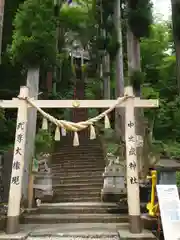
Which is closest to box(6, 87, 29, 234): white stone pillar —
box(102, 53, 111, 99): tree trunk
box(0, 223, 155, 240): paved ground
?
box(0, 223, 155, 240): paved ground

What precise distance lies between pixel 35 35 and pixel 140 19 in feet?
11.8

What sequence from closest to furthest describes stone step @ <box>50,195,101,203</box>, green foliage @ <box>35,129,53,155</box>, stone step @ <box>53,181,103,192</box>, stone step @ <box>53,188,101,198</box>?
stone step @ <box>50,195,101,203</box> → stone step @ <box>53,188,101,198</box> → stone step @ <box>53,181,103,192</box> → green foliage @ <box>35,129,53,155</box>

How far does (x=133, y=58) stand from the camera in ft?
28.6

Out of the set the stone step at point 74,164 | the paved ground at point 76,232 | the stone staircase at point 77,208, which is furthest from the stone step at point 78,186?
the paved ground at point 76,232

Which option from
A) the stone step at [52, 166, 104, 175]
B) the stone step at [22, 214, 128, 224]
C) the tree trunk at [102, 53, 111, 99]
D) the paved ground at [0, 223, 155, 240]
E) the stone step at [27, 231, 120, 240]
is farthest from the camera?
the tree trunk at [102, 53, 111, 99]

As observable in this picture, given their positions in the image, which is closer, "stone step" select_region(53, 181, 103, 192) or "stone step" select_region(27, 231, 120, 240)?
"stone step" select_region(27, 231, 120, 240)

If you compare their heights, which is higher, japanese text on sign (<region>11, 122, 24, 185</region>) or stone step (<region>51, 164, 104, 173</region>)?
japanese text on sign (<region>11, 122, 24, 185</region>)

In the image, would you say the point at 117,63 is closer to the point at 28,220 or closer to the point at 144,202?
the point at 144,202

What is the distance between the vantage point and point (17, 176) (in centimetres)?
486

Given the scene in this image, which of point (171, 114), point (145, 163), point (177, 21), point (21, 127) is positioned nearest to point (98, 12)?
point (171, 114)

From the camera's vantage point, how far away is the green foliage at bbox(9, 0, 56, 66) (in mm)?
7113

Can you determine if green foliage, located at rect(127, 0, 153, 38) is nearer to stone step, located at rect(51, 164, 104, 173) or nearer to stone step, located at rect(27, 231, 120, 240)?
stone step, located at rect(51, 164, 104, 173)

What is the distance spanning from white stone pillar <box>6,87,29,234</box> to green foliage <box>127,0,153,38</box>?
512cm

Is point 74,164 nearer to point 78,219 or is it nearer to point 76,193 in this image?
point 76,193
